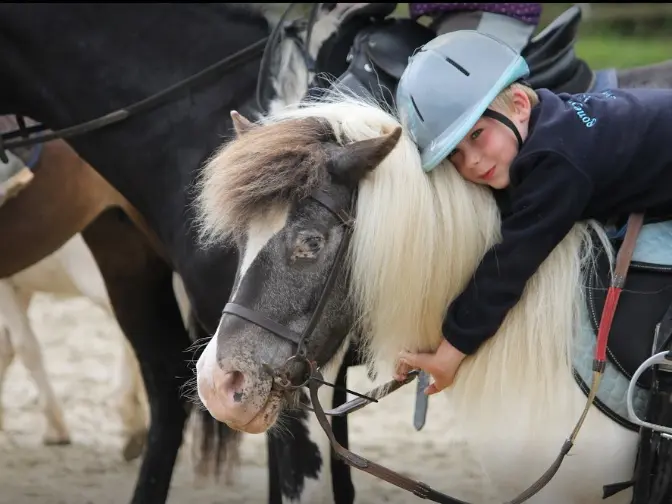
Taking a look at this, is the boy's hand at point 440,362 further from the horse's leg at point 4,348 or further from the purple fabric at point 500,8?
the horse's leg at point 4,348

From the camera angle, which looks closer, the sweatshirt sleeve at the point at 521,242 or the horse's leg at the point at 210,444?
the sweatshirt sleeve at the point at 521,242

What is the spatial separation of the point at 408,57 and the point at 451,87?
1.91 feet

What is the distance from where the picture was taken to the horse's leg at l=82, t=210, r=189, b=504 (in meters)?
2.55

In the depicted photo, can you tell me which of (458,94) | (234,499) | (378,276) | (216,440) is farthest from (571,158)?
(234,499)

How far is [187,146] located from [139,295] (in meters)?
0.77

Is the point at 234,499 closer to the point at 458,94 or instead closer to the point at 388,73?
the point at 388,73

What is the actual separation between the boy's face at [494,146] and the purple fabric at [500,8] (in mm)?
596

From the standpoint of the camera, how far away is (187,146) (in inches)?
82.1

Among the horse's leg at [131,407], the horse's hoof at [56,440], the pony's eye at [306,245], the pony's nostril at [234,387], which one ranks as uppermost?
the pony's eye at [306,245]

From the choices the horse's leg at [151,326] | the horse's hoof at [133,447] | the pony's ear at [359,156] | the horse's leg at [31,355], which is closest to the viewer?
the pony's ear at [359,156]

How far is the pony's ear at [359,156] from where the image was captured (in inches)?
51.4

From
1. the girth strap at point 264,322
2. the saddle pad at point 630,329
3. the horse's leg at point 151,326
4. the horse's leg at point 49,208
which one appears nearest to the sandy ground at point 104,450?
the horse's leg at point 151,326

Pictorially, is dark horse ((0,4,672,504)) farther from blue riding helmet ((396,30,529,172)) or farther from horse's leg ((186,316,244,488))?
blue riding helmet ((396,30,529,172))

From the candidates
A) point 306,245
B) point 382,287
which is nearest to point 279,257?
point 306,245
